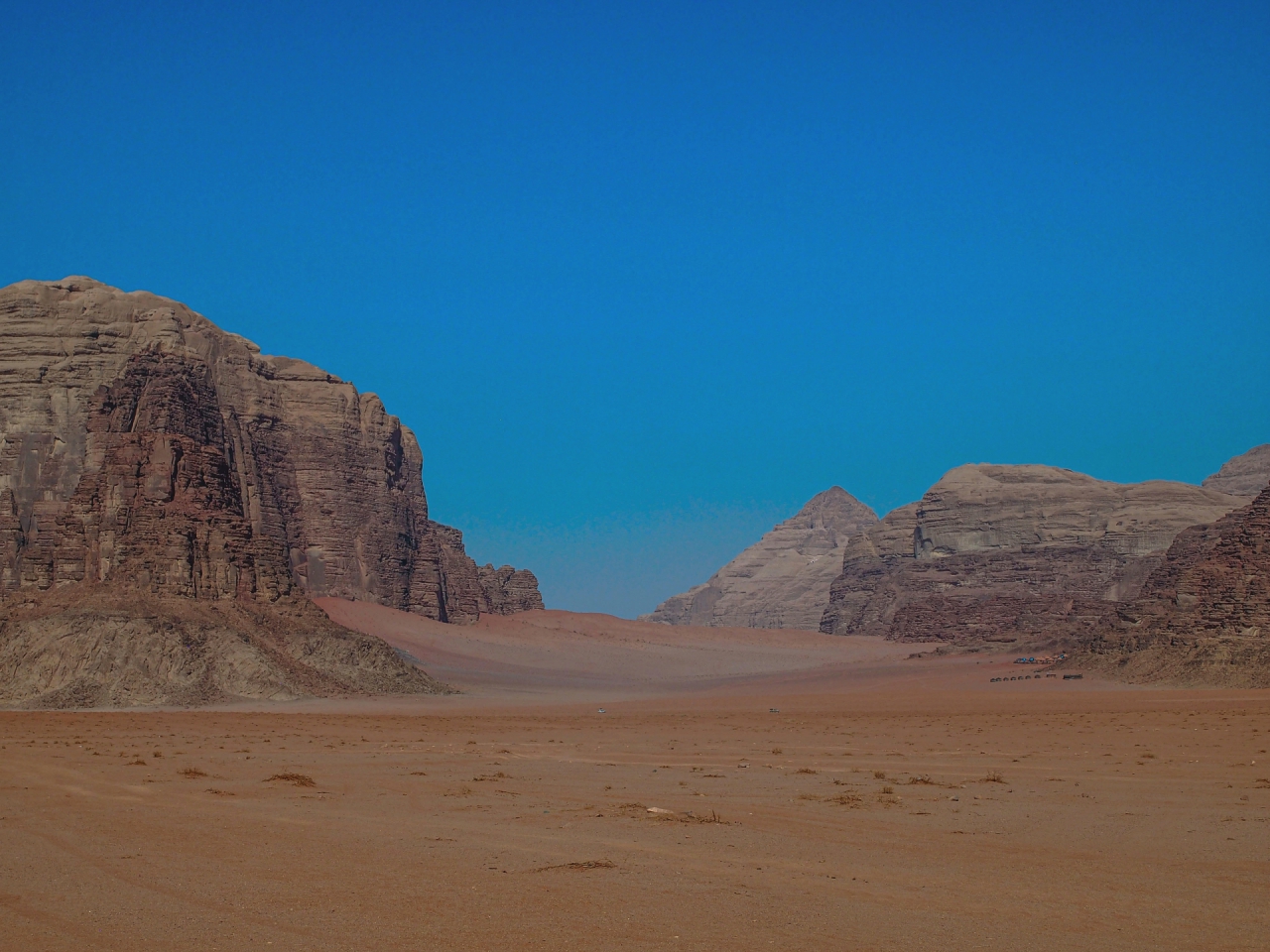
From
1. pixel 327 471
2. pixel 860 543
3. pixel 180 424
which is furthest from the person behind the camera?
pixel 860 543

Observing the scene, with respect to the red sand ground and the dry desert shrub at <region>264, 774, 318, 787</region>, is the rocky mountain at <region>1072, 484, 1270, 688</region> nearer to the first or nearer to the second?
the red sand ground

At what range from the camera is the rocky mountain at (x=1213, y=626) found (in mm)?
51875

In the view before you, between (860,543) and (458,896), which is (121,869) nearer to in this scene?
(458,896)

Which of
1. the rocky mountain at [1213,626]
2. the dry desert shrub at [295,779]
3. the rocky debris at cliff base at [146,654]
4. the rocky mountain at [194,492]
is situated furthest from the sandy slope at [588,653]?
the dry desert shrub at [295,779]

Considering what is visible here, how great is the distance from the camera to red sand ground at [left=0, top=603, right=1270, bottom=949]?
34.8 feet

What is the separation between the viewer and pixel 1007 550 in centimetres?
14762

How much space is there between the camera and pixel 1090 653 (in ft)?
213

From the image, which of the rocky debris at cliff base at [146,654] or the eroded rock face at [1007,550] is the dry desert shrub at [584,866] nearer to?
the rocky debris at cliff base at [146,654]

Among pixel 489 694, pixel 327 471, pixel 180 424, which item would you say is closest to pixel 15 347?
pixel 180 424

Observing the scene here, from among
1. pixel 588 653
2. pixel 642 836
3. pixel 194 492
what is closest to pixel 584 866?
pixel 642 836

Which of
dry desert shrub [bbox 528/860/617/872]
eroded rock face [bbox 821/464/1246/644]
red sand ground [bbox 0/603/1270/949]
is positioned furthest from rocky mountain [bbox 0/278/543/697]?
eroded rock face [bbox 821/464/1246/644]

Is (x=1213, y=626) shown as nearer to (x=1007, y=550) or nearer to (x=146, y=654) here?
(x=146, y=654)

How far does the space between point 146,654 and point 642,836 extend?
1451 inches

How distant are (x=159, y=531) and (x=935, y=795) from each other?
4031cm
